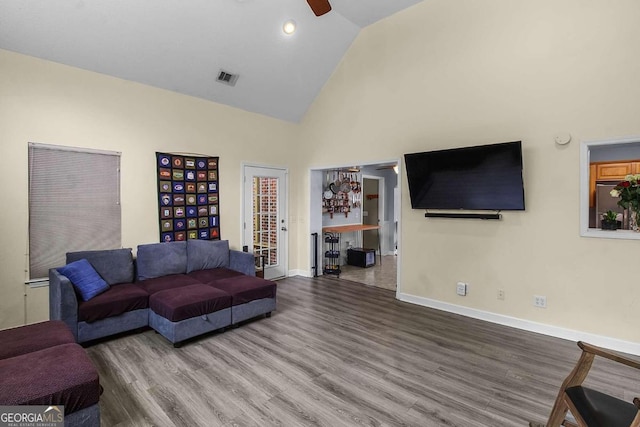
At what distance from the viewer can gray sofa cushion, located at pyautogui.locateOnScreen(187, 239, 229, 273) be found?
14.1 ft

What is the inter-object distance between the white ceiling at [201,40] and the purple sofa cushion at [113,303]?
8.64ft

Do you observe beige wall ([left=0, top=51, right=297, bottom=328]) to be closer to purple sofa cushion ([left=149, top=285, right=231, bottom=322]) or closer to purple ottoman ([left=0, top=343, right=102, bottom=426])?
purple sofa cushion ([left=149, top=285, right=231, bottom=322])

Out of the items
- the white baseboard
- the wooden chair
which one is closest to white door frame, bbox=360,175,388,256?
the white baseboard

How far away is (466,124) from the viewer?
3.91 meters

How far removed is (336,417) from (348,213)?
17.6 feet

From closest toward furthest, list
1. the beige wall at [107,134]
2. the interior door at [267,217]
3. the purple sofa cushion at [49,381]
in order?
1. the purple sofa cushion at [49,381]
2. the beige wall at [107,134]
3. the interior door at [267,217]

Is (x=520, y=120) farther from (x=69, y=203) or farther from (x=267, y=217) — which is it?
(x=69, y=203)

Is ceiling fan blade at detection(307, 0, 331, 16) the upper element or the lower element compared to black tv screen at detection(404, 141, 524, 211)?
upper

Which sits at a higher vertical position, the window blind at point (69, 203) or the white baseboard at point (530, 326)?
the window blind at point (69, 203)

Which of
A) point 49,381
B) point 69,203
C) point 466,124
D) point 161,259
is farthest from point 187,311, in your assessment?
point 466,124

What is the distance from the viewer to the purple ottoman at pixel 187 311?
3.03 m

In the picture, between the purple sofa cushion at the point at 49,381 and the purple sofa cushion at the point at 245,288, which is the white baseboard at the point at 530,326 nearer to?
the purple sofa cushion at the point at 245,288

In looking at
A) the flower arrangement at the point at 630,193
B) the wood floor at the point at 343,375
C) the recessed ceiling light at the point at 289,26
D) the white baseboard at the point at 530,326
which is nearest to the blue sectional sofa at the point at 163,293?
the wood floor at the point at 343,375

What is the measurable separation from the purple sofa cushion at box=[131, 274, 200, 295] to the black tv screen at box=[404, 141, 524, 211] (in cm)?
316
